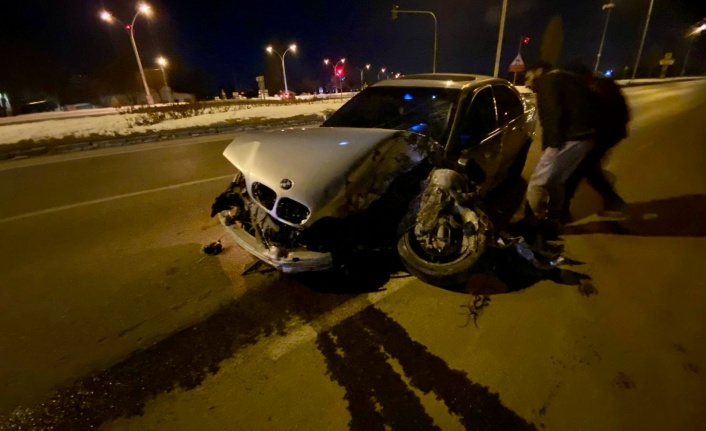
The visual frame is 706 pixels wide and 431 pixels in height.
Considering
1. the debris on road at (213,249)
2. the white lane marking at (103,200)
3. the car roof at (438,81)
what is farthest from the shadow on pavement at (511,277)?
the white lane marking at (103,200)

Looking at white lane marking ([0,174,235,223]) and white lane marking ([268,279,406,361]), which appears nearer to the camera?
white lane marking ([268,279,406,361])

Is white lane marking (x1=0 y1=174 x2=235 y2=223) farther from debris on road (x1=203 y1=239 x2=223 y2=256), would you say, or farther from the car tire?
the car tire

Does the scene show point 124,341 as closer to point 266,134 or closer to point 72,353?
point 72,353

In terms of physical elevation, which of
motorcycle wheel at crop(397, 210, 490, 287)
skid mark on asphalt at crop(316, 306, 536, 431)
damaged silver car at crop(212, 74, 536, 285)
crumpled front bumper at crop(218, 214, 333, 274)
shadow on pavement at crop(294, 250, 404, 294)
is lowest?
skid mark on asphalt at crop(316, 306, 536, 431)

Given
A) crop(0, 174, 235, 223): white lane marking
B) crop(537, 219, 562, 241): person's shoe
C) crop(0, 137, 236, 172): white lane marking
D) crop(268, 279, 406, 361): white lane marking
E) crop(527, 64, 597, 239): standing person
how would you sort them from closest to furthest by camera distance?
1. crop(268, 279, 406, 361): white lane marking
2. crop(527, 64, 597, 239): standing person
3. crop(537, 219, 562, 241): person's shoe
4. crop(0, 174, 235, 223): white lane marking
5. crop(0, 137, 236, 172): white lane marking

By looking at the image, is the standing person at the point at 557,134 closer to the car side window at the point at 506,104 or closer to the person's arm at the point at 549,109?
the person's arm at the point at 549,109

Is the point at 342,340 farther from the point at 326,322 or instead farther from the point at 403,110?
the point at 403,110

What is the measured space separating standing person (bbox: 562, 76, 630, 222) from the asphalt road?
0.30m

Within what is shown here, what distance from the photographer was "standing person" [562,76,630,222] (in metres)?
3.62

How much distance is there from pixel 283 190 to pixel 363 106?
204cm

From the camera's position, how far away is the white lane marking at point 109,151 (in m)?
8.27

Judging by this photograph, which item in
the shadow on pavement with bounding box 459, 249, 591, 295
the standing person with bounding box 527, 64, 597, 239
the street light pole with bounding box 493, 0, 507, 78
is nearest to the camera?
the shadow on pavement with bounding box 459, 249, 591, 295

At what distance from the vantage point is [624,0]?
1414 inches

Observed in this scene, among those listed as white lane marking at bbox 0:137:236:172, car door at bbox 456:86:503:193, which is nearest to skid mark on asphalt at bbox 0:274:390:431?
car door at bbox 456:86:503:193
